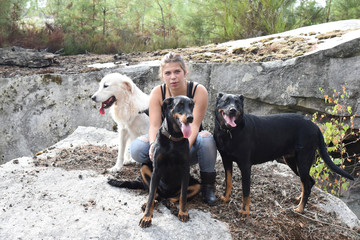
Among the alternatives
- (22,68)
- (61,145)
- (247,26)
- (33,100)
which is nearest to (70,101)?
(33,100)

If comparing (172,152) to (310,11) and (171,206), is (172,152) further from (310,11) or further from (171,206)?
(310,11)

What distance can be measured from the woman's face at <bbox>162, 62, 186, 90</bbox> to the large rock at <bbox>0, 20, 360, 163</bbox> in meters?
2.20

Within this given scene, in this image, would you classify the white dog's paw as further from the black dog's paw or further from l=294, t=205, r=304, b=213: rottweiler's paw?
l=294, t=205, r=304, b=213: rottweiler's paw

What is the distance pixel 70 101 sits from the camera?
5.64m

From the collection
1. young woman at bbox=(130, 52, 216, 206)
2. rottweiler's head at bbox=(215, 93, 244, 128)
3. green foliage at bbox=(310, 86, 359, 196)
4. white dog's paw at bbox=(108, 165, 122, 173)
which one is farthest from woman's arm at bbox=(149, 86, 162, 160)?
green foliage at bbox=(310, 86, 359, 196)

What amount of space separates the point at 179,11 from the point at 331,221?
8.66 m

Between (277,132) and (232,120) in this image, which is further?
(277,132)

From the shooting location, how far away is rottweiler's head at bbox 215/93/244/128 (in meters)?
2.40

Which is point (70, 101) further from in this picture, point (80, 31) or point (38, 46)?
point (80, 31)

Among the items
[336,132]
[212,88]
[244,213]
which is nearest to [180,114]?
[244,213]

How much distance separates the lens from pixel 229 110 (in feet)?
7.84

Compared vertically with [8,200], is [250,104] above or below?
above

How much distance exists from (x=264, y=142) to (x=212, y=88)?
2.49 meters

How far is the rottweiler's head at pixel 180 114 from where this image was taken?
83.4 inches
